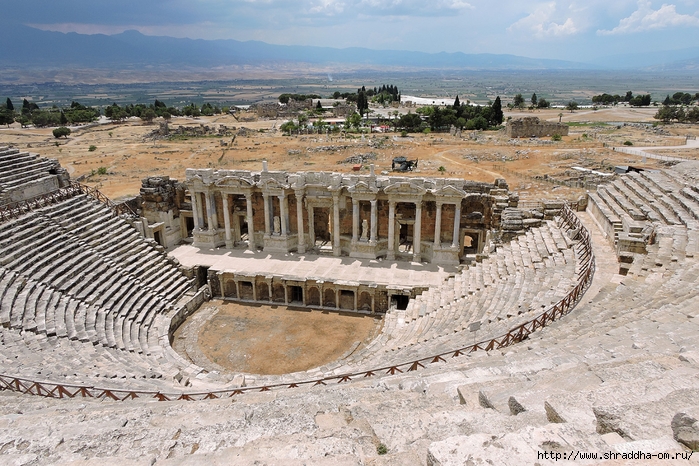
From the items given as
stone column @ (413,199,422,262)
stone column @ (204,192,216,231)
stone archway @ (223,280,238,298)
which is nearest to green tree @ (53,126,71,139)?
stone column @ (204,192,216,231)

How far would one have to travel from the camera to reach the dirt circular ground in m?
20.4

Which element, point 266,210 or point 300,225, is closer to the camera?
point 300,225

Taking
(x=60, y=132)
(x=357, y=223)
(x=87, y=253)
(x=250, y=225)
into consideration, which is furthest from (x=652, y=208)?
(x=60, y=132)

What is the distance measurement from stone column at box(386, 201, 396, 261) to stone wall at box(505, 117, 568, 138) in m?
52.0

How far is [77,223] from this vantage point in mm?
23266

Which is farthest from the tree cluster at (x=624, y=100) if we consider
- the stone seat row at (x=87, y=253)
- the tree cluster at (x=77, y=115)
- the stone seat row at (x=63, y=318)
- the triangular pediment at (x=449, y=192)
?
the stone seat row at (x=63, y=318)

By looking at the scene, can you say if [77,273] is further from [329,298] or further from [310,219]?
[310,219]

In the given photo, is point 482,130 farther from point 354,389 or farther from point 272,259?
point 354,389

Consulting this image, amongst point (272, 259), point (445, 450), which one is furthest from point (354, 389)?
point (272, 259)

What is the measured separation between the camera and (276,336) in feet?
73.7

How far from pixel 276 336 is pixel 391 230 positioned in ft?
29.3

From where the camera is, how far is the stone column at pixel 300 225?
27781 millimetres

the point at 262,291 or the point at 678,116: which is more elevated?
the point at 678,116

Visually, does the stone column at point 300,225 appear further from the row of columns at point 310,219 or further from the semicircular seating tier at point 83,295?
the semicircular seating tier at point 83,295
